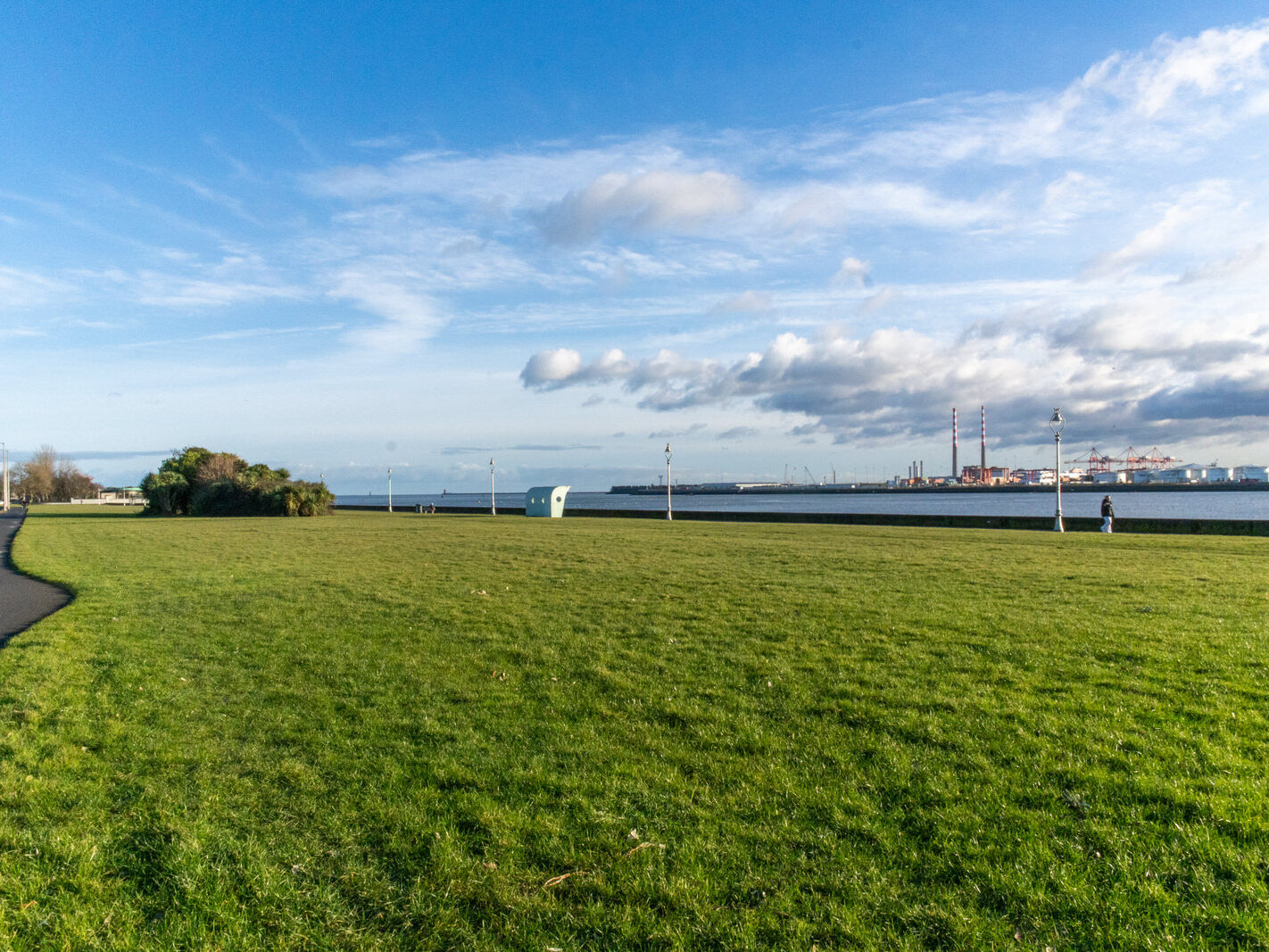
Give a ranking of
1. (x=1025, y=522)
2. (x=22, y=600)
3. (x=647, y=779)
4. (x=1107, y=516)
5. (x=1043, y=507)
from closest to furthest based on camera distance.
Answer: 1. (x=647, y=779)
2. (x=22, y=600)
3. (x=1107, y=516)
4. (x=1025, y=522)
5. (x=1043, y=507)

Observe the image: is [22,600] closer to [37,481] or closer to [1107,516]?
[1107,516]

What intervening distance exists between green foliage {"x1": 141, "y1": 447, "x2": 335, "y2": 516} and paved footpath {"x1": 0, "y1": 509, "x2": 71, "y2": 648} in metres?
42.7

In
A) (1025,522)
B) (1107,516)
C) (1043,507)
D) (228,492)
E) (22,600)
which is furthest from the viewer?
(1043,507)

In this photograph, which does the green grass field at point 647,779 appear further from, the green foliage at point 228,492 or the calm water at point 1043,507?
the green foliage at point 228,492

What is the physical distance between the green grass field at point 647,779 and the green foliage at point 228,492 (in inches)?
2038

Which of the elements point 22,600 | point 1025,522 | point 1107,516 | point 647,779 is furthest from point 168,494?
point 647,779

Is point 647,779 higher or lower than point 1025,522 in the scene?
lower

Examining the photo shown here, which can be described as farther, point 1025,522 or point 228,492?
point 228,492

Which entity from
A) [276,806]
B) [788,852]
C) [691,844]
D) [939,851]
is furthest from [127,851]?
[939,851]

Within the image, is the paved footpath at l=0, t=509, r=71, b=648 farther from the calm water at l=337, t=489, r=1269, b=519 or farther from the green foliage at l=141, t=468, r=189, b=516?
the green foliage at l=141, t=468, r=189, b=516

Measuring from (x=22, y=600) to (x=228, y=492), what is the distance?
54.7 m

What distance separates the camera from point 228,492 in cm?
6191

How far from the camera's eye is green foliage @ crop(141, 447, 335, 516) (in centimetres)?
5847

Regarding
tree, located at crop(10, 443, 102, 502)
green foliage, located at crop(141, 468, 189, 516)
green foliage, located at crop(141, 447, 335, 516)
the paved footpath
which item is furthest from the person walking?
tree, located at crop(10, 443, 102, 502)
